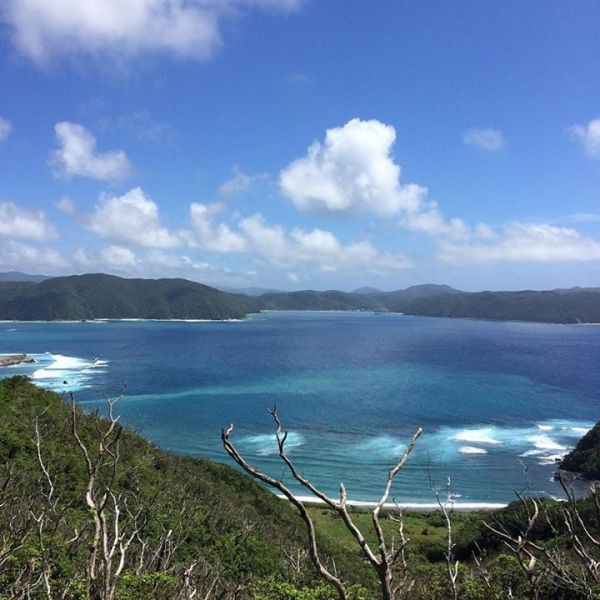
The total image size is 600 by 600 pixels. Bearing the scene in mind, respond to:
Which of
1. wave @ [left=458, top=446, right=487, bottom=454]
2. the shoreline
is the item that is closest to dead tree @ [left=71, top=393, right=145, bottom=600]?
the shoreline

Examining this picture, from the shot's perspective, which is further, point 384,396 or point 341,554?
point 384,396

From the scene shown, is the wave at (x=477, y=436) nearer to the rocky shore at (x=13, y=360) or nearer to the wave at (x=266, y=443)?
the wave at (x=266, y=443)

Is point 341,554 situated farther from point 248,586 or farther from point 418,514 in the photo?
point 418,514

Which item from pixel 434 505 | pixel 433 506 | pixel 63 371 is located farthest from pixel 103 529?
pixel 63 371

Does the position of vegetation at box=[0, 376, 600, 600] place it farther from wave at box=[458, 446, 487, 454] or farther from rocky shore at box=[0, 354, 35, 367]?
rocky shore at box=[0, 354, 35, 367]

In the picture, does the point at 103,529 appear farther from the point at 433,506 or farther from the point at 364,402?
the point at 364,402

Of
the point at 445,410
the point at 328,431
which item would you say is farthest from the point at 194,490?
the point at 445,410
